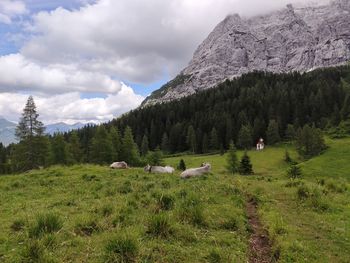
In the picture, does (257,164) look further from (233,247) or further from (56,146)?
(233,247)

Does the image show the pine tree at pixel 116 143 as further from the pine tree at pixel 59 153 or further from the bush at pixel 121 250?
the bush at pixel 121 250

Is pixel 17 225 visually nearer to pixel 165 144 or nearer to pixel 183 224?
pixel 183 224

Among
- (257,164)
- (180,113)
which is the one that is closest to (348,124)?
(257,164)

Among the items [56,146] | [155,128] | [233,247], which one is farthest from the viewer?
[155,128]

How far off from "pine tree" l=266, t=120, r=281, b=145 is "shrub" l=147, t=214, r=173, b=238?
445 feet

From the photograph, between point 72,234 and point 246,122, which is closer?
point 72,234

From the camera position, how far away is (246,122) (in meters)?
158

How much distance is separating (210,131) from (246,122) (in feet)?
54.0

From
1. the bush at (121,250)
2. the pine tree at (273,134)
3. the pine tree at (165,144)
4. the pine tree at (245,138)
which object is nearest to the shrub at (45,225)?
the bush at (121,250)

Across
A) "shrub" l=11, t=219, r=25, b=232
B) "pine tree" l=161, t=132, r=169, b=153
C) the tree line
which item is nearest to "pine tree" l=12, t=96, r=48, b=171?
the tree line

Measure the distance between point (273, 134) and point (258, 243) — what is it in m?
135

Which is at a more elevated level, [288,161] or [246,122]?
[246,122]

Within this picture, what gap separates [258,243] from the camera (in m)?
12.0

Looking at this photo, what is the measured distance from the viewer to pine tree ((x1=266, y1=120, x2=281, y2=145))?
141 m
